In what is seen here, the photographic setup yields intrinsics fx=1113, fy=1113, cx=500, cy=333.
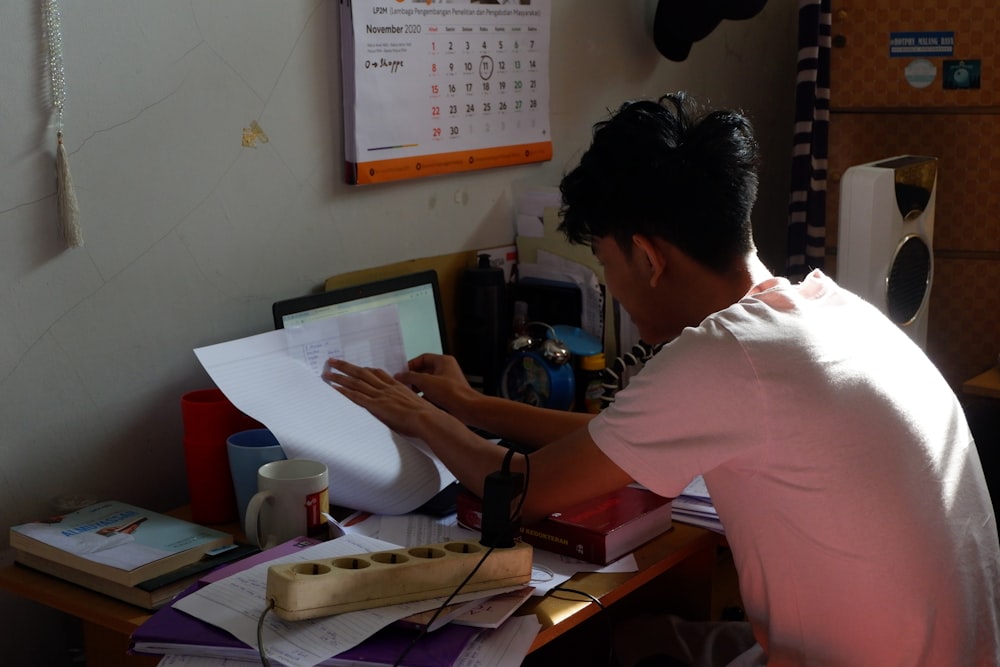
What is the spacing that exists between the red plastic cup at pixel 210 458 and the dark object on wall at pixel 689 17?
134 cm

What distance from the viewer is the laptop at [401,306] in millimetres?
1711

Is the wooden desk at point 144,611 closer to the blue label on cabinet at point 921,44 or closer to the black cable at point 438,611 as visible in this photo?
the black cable at point 438,611

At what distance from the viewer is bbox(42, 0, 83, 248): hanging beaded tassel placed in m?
1.45

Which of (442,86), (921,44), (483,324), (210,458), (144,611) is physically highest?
(921,44)

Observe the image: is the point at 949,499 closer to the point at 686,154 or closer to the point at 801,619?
the point at 801,619

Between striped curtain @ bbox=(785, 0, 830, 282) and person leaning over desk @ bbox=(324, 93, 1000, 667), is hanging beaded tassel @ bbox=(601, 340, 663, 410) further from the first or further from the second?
striped curtain @ bbox=(785, 0, 830, 282)

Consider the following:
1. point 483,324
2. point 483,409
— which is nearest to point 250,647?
point 483,409

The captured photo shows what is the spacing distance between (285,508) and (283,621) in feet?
0.90

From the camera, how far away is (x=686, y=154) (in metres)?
1.35

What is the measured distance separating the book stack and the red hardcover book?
342 mm

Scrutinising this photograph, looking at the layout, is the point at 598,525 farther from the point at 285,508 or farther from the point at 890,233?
the point at 890,233

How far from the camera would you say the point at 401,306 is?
6.22ft

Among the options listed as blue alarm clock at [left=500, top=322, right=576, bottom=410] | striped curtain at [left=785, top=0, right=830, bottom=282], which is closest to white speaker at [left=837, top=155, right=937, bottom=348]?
striped curtain at [left=785, top=0, right=830, bottom=282]

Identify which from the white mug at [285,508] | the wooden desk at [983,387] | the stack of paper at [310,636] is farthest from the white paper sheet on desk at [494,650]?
the wooden desk at [983,387]
